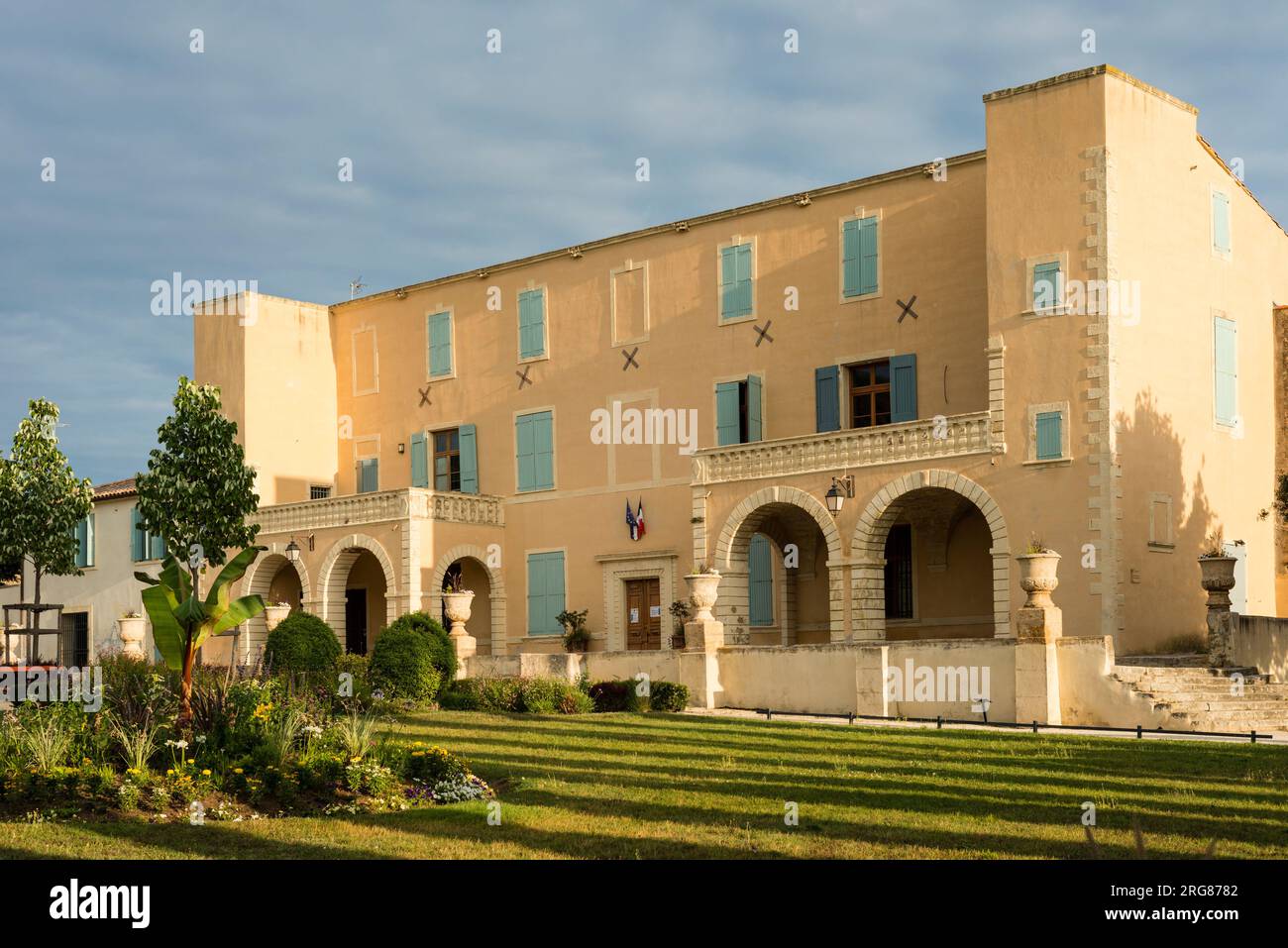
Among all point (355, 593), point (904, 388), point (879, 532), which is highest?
point (904, 388)

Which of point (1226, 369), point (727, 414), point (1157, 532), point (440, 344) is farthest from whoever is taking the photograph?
point (440, 344)

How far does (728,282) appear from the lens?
112ft

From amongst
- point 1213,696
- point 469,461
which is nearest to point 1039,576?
point 1213,696

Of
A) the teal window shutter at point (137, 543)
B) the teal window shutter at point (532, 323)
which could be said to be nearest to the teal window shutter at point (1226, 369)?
the teal window shutter at point (532, 323)

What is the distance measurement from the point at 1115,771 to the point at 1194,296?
16708 millimetres

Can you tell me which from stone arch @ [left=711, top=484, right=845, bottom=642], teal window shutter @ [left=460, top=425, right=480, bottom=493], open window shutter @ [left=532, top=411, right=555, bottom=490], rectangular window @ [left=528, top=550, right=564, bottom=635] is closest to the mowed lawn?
stone arch @ [left=711, top=484, right=845, bottom=642]

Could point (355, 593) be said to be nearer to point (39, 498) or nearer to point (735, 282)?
point (39, 498)

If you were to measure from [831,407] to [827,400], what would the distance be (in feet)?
0.64

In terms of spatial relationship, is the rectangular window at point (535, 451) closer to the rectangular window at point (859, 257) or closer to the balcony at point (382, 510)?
the balcony at point (382, 510)

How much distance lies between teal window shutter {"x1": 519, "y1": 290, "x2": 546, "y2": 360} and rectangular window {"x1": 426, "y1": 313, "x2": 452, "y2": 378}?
2444 mm

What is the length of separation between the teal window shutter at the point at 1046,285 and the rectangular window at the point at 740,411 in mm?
7556
